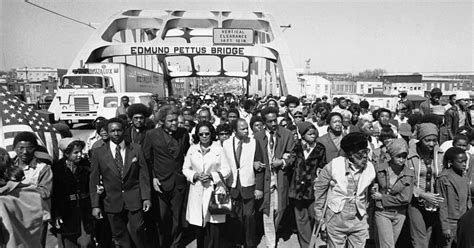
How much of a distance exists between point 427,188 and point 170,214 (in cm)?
304

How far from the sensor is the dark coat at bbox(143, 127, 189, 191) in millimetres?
4520

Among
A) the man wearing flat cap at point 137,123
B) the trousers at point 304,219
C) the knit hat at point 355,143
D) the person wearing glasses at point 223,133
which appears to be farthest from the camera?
the man wearing flat cap at point 137,123

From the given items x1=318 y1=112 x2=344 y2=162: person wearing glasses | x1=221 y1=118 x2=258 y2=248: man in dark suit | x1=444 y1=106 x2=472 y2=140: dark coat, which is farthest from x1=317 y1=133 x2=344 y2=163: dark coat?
x1=444 y1=106 x2=472 y2=140: dark coat

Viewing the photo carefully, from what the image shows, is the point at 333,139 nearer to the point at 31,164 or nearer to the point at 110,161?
the point at 110,161

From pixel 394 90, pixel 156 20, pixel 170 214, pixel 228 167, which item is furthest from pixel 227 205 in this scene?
pixel 394 90

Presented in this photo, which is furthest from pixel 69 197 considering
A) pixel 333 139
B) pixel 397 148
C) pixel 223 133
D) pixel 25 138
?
pixel 397 148

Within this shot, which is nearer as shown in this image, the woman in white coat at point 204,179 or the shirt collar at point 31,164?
the shirt collar at point 31,164

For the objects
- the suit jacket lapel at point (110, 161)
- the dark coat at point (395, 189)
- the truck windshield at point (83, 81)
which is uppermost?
the truck windshield at point (83, 81)

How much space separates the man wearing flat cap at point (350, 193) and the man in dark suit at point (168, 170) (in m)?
1.91

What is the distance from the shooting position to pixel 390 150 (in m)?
3.88

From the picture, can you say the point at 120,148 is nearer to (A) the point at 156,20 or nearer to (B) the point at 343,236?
(B) the point at 343,236

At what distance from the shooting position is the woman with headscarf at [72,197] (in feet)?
13.1

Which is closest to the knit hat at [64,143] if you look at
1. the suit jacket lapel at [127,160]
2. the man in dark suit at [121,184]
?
the man in dark suit at [121,184]

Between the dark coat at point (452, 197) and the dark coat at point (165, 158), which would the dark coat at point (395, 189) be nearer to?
the dark coat at point (452, 197)
